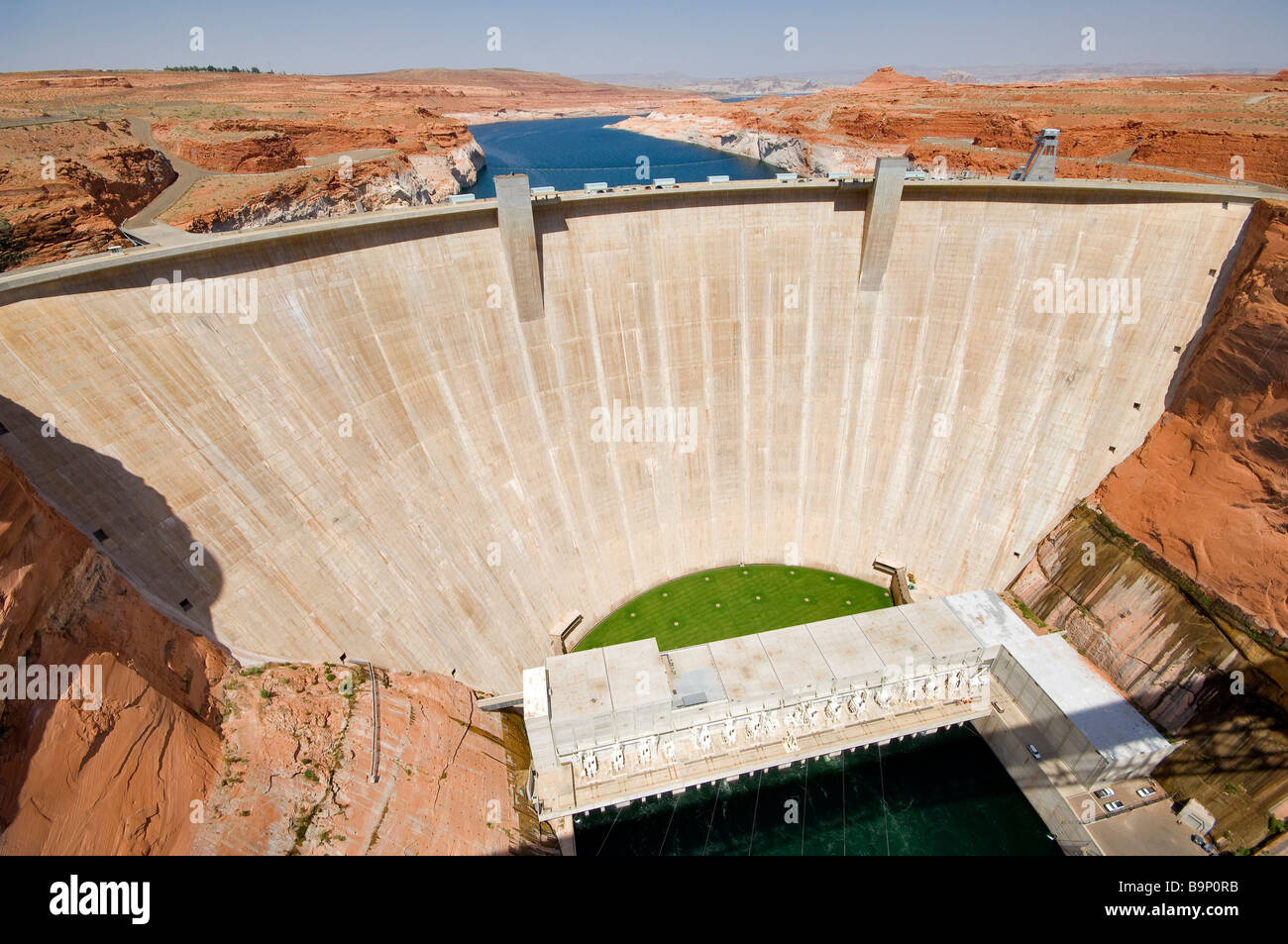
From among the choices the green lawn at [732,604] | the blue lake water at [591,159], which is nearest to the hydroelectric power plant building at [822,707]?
the green lawn at [732,604]

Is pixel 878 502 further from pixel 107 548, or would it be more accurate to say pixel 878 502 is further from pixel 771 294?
pixel 107 548

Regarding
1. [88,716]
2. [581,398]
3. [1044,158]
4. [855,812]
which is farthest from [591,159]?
[88,716]

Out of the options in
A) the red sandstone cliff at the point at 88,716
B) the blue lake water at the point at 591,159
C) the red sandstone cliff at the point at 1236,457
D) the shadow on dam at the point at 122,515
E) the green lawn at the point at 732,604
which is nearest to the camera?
the red sandstone cliff at the point at 88,716

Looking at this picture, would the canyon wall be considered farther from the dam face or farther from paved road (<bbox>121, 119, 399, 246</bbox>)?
paved road (<bbox>121, 119, 399, 246</bbox>)

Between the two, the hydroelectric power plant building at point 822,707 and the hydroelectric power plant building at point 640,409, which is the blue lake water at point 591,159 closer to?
the hydroelectric power plant building at point 640,409

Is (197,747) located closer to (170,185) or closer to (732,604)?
(732,604)

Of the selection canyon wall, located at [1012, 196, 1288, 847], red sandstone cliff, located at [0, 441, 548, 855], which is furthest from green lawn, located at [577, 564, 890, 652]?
canyon wall, located at [1012, 196, 1288, 847]
